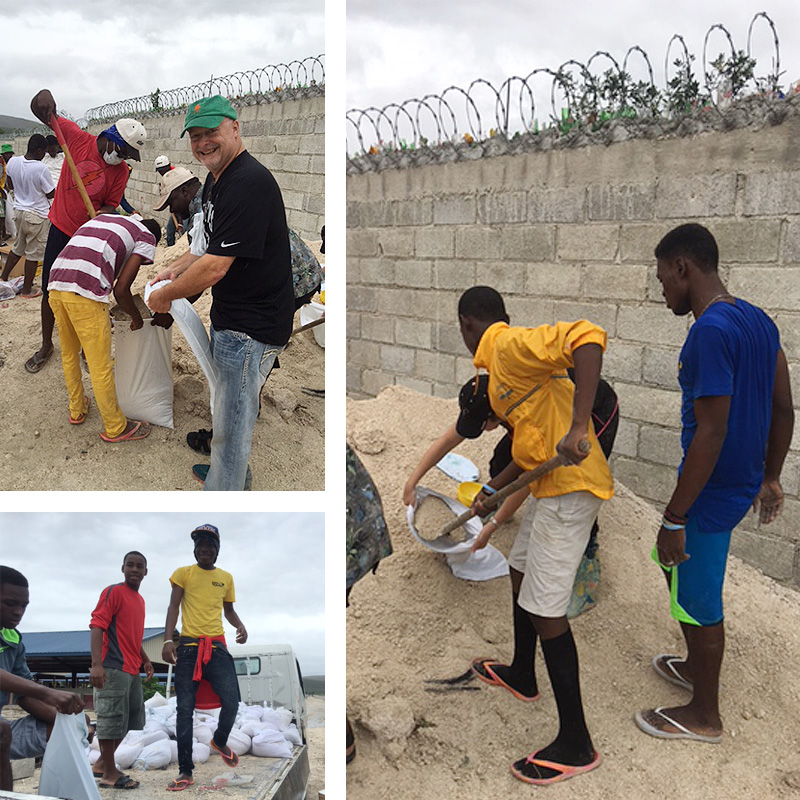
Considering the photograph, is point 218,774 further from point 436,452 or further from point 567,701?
point 436,452

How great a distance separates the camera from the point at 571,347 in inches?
97.1

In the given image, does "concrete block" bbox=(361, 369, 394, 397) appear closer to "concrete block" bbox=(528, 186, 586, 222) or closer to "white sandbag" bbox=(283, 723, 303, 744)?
"concrete block" bbox=(528, 186, 586, 222)

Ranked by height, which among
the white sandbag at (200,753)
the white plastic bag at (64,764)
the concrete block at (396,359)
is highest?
the concrete block at (396,359)

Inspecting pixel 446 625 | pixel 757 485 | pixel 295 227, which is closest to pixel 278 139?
pixel 295 227

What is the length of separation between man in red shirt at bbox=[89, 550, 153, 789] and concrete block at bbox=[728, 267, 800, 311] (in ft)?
10.5

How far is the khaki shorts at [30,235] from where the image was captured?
18.7 ft

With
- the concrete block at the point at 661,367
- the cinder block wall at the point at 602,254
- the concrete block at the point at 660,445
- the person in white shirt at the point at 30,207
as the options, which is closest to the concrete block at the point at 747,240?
the cinder block wall at the point at 602,254

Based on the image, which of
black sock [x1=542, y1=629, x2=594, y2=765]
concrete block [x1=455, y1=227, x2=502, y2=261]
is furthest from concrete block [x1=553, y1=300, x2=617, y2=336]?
black sock [x1=542, y1=629, x2=594, y2=765]

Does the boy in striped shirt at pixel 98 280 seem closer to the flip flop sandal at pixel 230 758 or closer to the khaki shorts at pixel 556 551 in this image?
the flip flop sandal at pixel 230 758

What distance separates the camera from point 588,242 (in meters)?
4.42

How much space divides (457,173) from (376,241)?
923mm

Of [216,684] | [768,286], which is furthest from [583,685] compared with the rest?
[768,286]

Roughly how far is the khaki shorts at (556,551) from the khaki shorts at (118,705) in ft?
4.52

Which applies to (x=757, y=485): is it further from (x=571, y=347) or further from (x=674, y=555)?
(x=571, y=347)
